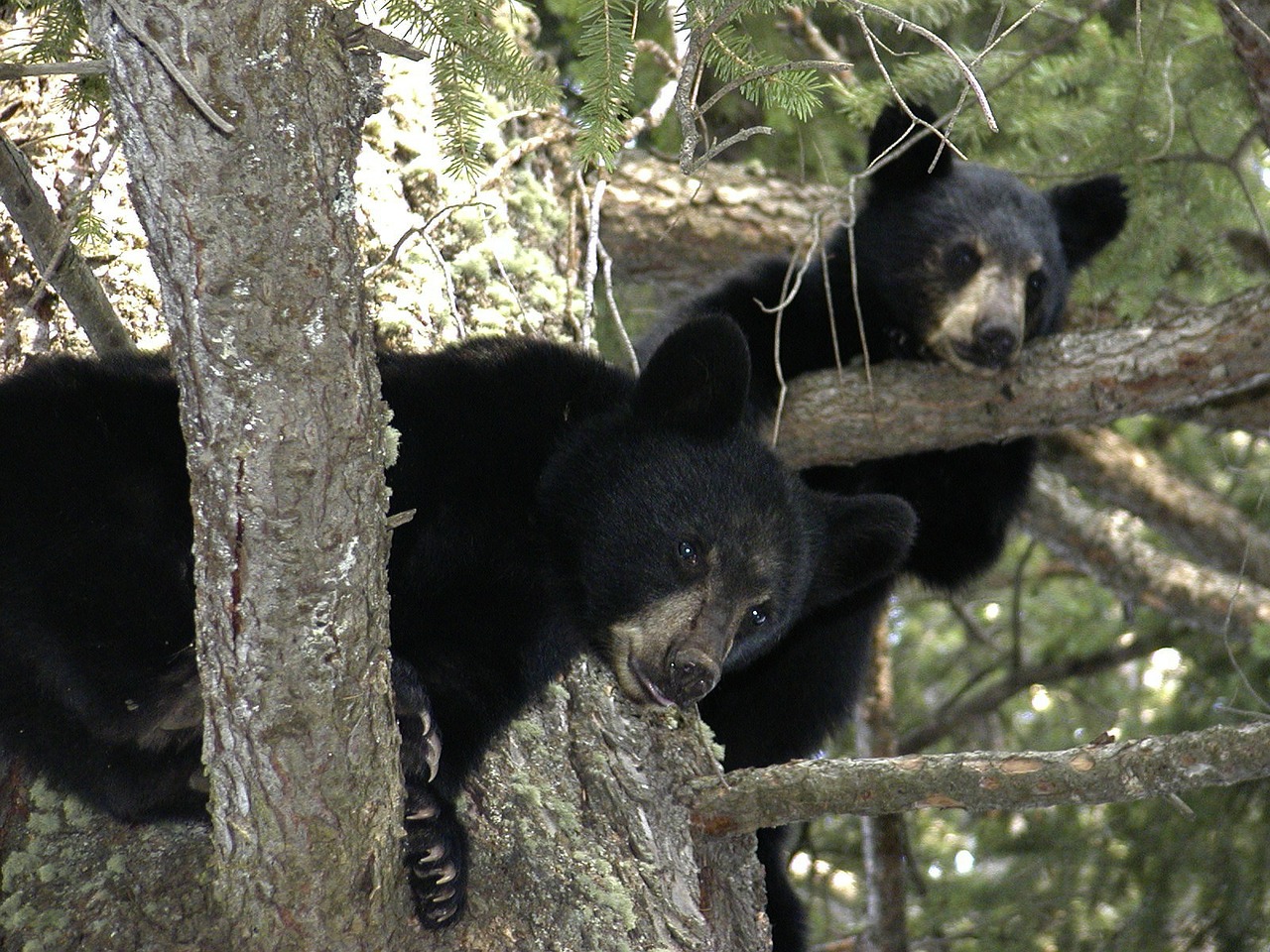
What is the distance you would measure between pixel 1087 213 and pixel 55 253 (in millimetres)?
4348

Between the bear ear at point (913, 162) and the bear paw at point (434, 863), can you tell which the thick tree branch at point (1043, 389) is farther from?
the bear paw at point (434, 863)

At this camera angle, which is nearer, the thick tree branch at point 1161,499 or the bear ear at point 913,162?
the bear ear at point 913,162

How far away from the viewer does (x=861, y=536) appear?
3.91 m

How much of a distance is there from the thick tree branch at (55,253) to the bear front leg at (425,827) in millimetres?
1139

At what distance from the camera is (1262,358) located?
14.4 feet

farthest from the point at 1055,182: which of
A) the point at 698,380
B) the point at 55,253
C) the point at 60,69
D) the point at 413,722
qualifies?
the point at 60,69

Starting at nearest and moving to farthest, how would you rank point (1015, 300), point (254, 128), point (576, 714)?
point (254, 128) → point (576, 714) → point (1015, 300)

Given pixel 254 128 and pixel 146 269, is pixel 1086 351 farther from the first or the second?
pixel 254 128

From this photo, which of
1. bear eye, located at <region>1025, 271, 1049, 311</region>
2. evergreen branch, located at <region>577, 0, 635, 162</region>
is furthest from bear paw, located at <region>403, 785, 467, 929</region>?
bear eye, located at <region>1025, 271, 1049, 311</region>

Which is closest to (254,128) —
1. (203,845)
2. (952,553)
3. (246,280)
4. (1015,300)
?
(246,280)

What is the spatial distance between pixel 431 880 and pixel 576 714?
0.86 m

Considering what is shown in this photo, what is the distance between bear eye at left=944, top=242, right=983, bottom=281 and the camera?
18.1ft

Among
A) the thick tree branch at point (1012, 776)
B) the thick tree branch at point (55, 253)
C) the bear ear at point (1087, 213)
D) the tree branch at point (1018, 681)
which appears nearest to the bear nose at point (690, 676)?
the thick tree branch at point (1012, 776)

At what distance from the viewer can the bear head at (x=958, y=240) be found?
5.31 m
